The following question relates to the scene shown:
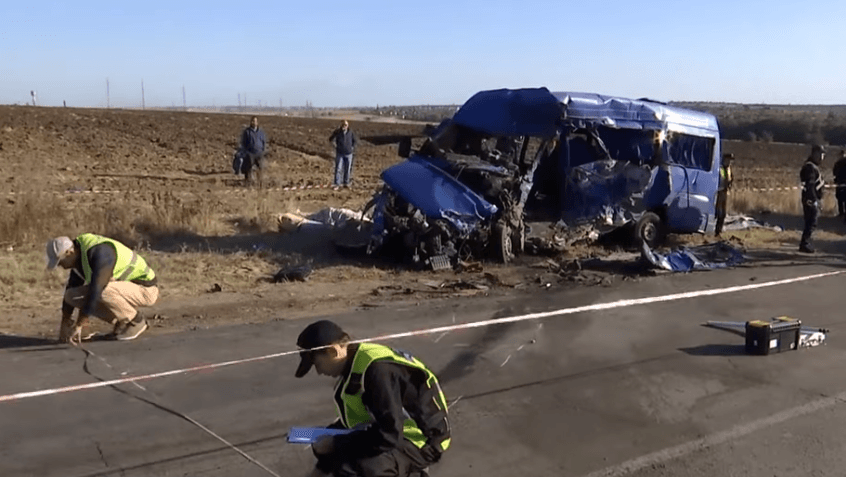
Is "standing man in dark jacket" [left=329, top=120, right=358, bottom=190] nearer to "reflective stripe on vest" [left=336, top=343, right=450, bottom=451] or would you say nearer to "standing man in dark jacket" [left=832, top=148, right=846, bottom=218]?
"standing man in dark jacket" [left=832, top=148, right=846, bottom=218]

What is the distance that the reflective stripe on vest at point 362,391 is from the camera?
13.5 feet

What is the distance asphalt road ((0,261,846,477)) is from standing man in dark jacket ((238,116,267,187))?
11.1 metres

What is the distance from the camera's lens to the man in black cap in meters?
4.03

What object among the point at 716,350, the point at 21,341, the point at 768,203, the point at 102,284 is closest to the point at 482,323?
the point at 716,350

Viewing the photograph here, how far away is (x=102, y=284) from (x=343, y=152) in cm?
1396

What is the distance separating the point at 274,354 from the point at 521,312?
3.34 metres

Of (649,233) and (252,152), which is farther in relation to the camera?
(252,152)

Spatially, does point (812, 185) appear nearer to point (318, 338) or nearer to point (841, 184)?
point (841, 184)

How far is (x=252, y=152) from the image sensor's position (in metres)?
20.9

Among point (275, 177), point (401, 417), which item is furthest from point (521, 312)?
point (275, 177)

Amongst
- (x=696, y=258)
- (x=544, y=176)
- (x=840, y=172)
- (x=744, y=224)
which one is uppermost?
(x=544, y=176)

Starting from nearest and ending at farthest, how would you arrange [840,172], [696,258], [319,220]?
[696,258] < [319,220] < [840,172]

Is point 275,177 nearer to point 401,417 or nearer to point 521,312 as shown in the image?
point 521,312

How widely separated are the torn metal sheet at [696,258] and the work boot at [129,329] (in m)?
7.46
